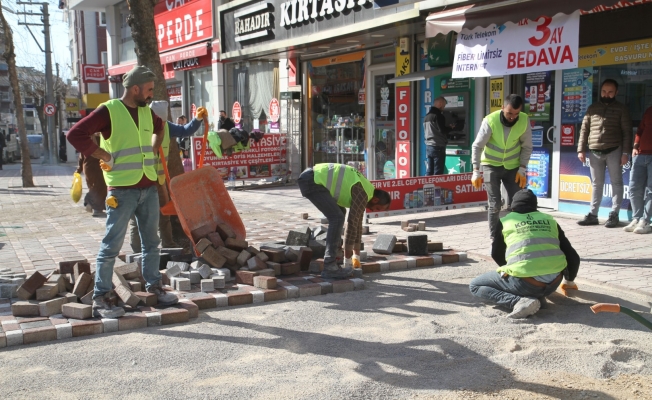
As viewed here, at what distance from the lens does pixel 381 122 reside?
46.6ft

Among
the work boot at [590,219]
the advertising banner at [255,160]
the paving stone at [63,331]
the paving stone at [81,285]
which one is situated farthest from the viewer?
the advertising banner at [255,160]

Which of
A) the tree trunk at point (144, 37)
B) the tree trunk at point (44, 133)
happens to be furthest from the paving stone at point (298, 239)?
the tree trunk at point (44, 133)

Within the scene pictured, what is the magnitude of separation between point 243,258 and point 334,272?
0.93 metres

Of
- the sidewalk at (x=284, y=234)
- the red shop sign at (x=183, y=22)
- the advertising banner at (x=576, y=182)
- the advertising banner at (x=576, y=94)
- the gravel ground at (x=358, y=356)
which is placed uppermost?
the red shop sign at (x=183, y=22)

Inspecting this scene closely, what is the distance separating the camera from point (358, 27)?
11.9m

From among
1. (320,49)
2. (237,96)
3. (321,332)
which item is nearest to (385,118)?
(320,49)

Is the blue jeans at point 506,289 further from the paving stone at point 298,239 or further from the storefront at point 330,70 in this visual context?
the storefront at point 330,70

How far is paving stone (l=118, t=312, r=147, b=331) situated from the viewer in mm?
5145

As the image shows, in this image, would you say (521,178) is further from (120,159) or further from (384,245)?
(120,159)

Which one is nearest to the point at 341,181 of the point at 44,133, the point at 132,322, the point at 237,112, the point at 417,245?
the point at 417,245

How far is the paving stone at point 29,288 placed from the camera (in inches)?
217

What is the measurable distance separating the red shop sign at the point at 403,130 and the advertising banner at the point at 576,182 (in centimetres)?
362

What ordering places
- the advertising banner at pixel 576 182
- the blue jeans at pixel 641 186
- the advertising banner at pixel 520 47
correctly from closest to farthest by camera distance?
1. the advertising banner at pixel 520 47
2. the blue jeans at pixel 641 186
3. the advertising banner at pixel 576 182

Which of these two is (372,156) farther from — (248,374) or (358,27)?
(248,374)
